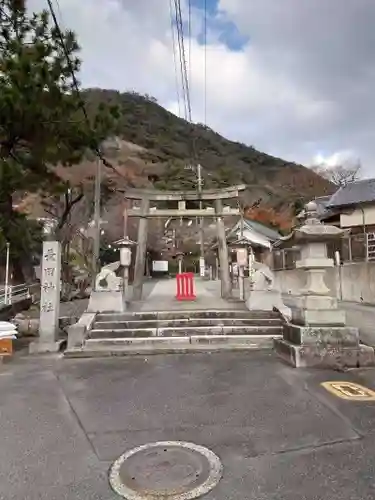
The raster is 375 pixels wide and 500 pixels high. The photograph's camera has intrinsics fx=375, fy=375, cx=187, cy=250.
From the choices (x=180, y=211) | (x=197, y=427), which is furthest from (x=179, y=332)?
(x=180, y=211)

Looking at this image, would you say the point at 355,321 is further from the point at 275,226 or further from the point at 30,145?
the point at 275,226

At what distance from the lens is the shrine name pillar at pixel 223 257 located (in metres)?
13.3

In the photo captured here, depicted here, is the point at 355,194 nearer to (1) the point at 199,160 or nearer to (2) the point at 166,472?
(2) the point at 166,472

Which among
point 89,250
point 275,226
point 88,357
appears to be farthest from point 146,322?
point 275,226

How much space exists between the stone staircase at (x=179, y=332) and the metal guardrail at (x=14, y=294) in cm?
541

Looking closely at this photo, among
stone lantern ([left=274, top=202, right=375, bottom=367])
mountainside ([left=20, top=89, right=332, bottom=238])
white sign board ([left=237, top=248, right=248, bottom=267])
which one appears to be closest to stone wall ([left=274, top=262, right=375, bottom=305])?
white sign board ([left=237, top=248, right=248, bottom=267])

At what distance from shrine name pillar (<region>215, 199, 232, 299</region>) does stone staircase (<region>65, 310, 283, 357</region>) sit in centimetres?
371

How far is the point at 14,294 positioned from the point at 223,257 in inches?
362

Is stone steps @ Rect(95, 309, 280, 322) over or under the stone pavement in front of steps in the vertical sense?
under

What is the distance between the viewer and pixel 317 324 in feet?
21.0

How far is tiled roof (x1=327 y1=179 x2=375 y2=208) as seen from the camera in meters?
21.1

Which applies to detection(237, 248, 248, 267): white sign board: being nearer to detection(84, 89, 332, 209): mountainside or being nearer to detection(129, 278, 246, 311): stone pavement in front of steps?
detection(129, 278, 246, 311): stone pavement in front of steps

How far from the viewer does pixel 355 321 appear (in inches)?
382

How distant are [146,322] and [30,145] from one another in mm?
5377
